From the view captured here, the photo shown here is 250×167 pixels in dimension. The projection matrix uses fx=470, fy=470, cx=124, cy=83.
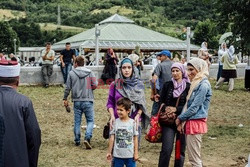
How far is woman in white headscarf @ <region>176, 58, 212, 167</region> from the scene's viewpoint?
20.2ft

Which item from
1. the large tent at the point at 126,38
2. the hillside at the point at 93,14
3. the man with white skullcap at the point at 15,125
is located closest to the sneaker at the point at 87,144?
the man with white skullcap at the point at 15,125

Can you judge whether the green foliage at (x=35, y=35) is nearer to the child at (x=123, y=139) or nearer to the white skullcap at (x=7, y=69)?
the child at (x=123, y=139)

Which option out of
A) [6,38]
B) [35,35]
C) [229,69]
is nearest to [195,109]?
[229,69]

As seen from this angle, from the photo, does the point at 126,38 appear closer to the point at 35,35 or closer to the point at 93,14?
the point at 35,35

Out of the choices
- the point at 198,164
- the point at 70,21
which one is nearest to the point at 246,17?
the point at 198,164

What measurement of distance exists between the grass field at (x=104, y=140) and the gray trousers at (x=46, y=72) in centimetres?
257

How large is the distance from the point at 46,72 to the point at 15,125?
46.0 feet

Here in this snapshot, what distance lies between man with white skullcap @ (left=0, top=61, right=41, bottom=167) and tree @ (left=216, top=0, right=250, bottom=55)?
270 inches

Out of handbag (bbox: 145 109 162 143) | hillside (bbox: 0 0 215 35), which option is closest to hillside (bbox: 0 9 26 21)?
hillside (bbox: 0 0 215 35)

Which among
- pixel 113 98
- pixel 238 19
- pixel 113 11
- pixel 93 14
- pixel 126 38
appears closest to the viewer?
pixel 113 98

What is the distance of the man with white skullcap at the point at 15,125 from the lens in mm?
3859

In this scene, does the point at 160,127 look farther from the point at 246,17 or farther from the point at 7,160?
the point at 246,17

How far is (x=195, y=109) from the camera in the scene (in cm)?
611

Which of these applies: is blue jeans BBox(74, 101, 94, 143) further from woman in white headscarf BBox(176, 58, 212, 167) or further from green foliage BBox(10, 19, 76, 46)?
green foliage BBox(10, 19, 76, 46)
